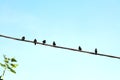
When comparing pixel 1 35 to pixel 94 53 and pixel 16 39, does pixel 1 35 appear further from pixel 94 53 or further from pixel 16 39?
pixel 94 53

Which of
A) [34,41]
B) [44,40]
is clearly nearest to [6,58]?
[44,40]

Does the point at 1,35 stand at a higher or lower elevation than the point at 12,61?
higher

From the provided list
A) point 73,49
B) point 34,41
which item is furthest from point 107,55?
point 34,41

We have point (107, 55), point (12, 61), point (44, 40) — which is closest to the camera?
point (107, 55)

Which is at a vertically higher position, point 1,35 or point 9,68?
point 1,35

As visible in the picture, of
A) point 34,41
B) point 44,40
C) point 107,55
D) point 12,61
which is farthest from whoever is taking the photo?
point 12,61

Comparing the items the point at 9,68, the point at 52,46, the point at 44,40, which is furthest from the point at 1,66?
the point at 52,46

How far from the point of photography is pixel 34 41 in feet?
64.2

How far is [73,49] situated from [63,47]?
70cm

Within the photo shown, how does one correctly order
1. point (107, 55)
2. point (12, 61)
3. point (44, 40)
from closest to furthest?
point (107, 55), point (44, 40), point (12, 61)

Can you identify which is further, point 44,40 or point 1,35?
point 44,40

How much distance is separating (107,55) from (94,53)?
0.89 metres

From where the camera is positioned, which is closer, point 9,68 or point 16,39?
point 16,39

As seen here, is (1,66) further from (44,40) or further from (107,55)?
(107,55)
